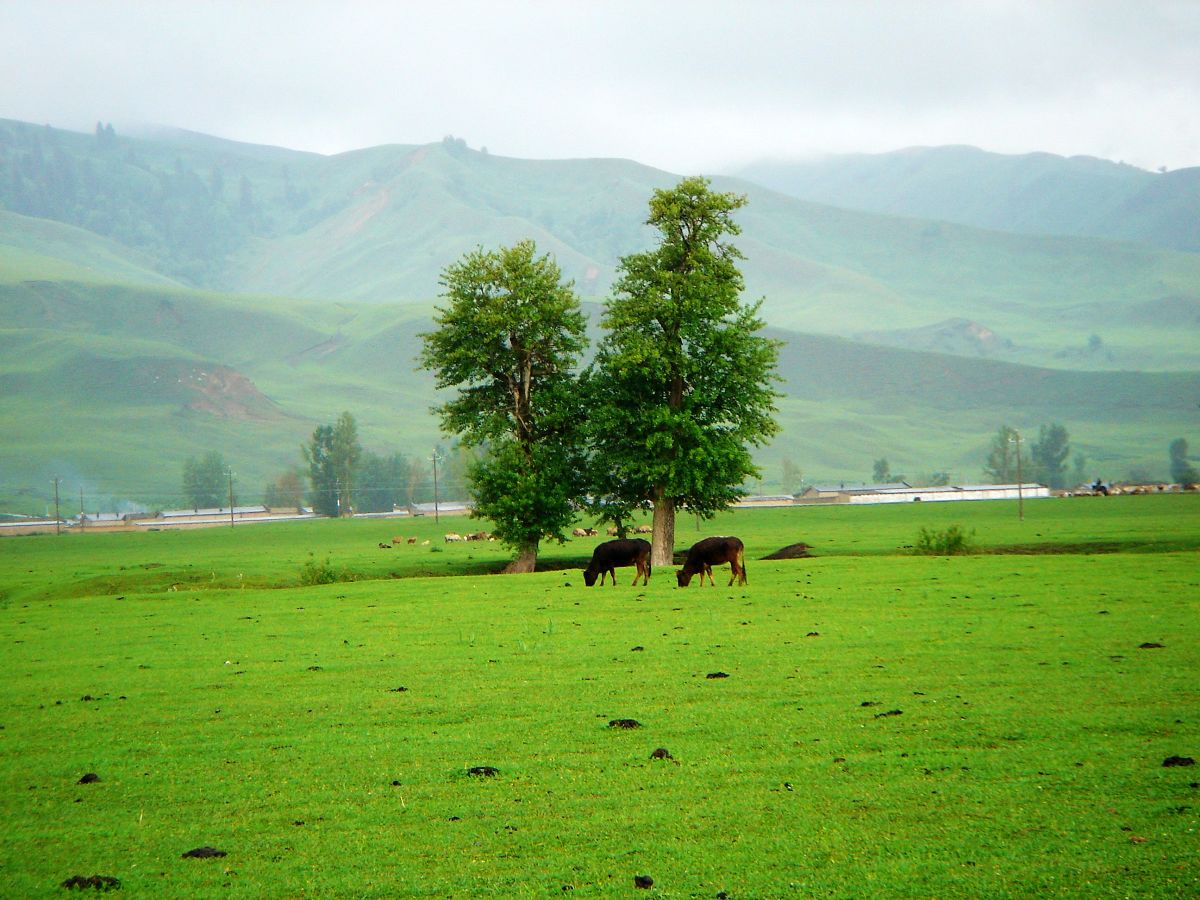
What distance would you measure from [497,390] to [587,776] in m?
49.1

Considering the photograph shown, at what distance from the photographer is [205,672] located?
25.4 m

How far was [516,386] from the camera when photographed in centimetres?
6328

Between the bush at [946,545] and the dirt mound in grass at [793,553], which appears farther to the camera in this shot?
the dirt mound in grass at [793,553]

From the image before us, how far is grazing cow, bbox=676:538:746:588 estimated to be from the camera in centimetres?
4231

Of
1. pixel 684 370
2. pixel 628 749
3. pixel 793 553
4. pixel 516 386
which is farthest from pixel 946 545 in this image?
pixel 628 749

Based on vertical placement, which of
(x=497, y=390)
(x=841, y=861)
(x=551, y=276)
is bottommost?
(x=841, y=861)

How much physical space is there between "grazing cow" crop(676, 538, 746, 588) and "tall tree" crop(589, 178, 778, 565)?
1068 centimetres

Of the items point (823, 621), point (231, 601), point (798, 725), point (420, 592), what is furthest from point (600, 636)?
point (231, 601)

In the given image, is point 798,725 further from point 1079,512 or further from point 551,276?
point 1079,512

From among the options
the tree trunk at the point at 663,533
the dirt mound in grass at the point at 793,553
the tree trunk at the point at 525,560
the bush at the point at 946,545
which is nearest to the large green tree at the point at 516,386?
the tree trunk at the point at 525,560

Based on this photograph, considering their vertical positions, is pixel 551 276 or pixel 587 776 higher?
pixel 551 276

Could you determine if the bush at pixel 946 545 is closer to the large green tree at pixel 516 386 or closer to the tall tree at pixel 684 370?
the tall tree at pixel 684 370

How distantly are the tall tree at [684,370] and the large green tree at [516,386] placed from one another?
4.87 m

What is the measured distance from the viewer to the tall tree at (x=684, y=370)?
2143 inches
